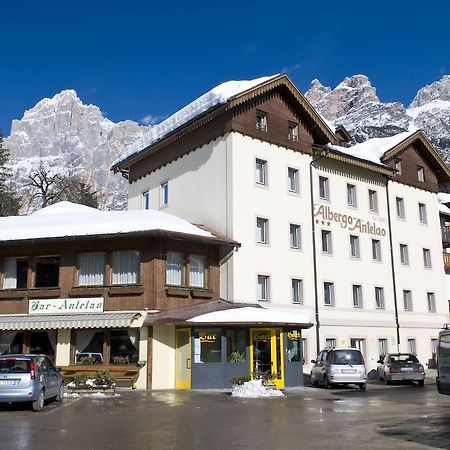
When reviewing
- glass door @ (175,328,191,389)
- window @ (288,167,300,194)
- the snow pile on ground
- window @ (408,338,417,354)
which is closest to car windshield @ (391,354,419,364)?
window @ (408,338,417,354)

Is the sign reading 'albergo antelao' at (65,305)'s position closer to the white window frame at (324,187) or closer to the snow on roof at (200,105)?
the snow on roof at (200,105)

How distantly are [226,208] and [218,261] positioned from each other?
2.78 meters

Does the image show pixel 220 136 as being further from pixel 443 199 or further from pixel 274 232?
pixel 443 199

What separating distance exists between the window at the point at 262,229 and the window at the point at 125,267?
722 centimetres

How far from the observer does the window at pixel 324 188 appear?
35.9 metres

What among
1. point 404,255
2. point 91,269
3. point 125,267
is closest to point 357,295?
point 404,255

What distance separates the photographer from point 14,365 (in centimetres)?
1700

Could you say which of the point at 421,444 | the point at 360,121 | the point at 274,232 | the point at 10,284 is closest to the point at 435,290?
the point at 274,232

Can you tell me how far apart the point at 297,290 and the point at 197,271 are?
661 centimetres

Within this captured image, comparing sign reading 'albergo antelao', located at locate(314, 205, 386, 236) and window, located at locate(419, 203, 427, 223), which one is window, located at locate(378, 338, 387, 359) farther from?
window, located at locate(419, 203, 427, 223)

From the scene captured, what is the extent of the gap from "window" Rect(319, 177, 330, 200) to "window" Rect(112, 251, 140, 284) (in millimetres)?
13163

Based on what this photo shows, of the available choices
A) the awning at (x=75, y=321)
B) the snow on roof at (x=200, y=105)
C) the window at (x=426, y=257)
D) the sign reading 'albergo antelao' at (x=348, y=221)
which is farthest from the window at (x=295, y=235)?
the window at (x=426, y=257)

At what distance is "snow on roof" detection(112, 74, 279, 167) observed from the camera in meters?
31.3

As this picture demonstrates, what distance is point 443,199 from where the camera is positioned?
5506cm
